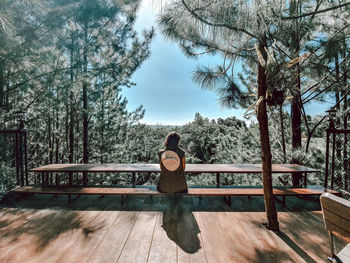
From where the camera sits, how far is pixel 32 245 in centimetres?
183

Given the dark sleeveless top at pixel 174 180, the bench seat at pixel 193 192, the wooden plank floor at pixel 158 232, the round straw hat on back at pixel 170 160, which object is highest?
the round straw hat on back at pixel 170 160

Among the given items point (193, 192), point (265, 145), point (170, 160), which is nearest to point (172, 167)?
point (170, 160)

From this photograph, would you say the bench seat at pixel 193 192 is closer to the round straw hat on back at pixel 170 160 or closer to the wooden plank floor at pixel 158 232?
the wooden plank floor at pixel 158 232

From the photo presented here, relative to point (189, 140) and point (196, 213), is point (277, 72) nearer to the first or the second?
point (196, 213)

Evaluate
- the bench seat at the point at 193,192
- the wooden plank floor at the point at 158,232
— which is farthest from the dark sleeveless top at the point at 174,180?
the wooden plank floor at the point at 158,232

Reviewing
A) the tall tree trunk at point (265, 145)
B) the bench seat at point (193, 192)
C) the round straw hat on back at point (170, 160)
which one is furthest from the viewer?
the bench seat at point (193, 192)

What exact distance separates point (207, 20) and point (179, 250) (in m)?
2.36

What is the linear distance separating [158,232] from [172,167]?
850mm

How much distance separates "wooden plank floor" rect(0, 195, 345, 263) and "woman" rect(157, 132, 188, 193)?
1.16 feet

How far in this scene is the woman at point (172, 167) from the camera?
254cm

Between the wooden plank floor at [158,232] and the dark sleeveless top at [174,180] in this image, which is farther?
the dark sleeveless top at [174,180]

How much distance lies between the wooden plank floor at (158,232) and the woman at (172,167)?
355 mm

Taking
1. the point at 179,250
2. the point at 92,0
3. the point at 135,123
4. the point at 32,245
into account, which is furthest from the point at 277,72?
the point at 135,123

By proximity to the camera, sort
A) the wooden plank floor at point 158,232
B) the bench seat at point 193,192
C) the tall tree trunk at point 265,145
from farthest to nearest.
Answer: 1. the bench seat at point 193,192
2. the tall tree trunk at point 265,145
3. the wooden plank floor at point 158,232
